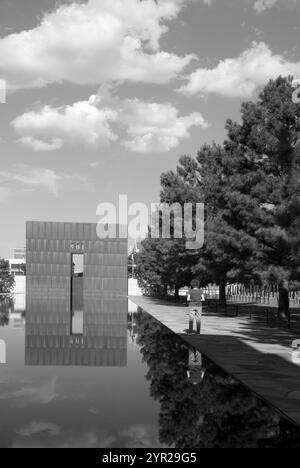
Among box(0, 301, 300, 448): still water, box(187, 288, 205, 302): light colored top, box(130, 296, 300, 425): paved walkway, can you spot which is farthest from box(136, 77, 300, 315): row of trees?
box(0, 301, 300, 448): still water

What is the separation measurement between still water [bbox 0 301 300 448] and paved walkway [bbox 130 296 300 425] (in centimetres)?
33

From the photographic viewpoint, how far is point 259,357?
42.5ft

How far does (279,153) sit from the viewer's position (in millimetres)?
21609

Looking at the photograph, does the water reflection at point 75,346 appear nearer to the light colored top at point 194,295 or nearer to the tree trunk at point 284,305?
the light colored top at point 194,295

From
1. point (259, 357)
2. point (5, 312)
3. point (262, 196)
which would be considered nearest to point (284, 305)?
point (262, 196)

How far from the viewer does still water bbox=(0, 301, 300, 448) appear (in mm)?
6199

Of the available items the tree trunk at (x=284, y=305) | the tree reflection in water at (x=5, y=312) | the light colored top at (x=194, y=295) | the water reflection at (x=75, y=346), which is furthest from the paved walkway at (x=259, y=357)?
the tree reflection in water at (x=5, y=312)

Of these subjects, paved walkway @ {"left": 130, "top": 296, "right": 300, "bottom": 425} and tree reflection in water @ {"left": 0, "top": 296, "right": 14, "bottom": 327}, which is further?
tree reflection in water @ {"left": 0, "top": 296, "right": 14, "bottom": 327}

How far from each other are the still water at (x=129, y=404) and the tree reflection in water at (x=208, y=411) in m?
0.01

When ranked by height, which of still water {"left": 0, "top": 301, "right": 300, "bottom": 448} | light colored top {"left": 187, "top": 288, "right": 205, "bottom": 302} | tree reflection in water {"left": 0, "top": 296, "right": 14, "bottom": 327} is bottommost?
tree reflection in water {"left": 0, "top": 296, "right": 14, "bottom": 327}

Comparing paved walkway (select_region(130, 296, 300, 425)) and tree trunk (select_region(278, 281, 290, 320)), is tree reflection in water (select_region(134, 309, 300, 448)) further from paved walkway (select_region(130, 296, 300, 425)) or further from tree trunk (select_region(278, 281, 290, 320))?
tree trunk (select_region(278, 281, 290, 320))

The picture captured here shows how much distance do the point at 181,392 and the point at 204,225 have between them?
2181 cm

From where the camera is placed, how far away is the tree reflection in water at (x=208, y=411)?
6.21 metres

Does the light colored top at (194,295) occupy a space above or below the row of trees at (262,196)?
below
